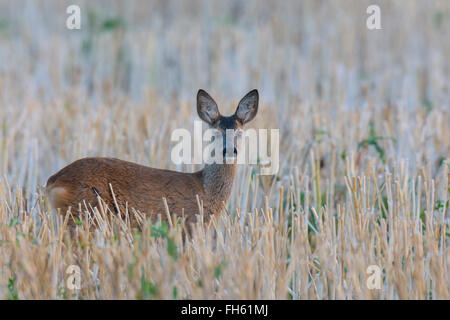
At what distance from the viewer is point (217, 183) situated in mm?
5059

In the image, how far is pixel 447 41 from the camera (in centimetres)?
1071

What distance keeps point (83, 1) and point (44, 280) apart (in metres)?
10.0

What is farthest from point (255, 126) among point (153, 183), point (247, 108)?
point (153, 183)

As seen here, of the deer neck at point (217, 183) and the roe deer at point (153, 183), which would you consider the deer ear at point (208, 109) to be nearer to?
the roe deer at point (153, 183)

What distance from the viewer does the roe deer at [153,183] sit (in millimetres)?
4582

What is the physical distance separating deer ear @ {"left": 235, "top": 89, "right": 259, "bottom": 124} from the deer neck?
0.35 metres

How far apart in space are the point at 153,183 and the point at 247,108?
0.85m

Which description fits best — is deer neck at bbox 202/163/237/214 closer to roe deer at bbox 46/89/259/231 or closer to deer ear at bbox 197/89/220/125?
roe deer at bbox 46/89/259/231

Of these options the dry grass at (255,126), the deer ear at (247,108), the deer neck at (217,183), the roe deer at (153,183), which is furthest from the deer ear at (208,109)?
the dry grass at (255,126)

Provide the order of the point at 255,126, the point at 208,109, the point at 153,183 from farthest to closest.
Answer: the point at 255,126 < the point at 208,109 < the point at 153,183

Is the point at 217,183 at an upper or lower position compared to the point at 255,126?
lower

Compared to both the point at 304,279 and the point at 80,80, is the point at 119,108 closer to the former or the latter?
the point at 80,80

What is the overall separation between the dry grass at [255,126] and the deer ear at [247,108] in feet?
1.93

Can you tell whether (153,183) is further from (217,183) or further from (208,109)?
(208,109)
